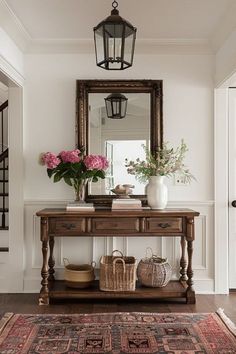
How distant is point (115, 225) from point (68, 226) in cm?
43

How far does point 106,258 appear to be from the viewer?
3848 millimetres

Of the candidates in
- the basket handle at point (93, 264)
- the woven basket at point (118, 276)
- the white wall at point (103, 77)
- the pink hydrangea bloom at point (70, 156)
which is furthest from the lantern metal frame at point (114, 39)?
the basket handle at point (93, 264)

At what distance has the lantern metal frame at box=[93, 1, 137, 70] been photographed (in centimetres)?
253

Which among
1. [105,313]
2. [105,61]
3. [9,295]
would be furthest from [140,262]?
[105,61]

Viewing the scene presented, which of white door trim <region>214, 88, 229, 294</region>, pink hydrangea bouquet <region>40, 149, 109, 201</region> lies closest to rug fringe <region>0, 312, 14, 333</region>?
pink hydrangea bouquet <region>40, 149, 109, 201</region>

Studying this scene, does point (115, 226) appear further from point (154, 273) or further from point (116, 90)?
point (116, 90)

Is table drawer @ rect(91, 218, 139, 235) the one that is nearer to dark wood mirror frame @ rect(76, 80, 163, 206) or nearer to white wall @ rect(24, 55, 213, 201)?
dark wood mirror frame @ rect(76, 80, 163, 206)

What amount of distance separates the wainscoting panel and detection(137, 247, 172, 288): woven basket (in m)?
0.36

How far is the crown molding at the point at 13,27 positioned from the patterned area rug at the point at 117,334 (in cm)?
247

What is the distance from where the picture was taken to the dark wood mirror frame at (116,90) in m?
3.98

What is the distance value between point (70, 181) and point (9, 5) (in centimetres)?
164

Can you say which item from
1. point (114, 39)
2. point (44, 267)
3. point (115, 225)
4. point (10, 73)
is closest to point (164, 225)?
point (115, 225)

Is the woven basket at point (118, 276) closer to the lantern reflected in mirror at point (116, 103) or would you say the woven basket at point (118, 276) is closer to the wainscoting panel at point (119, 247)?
the wainscoting panel at point (119, 247)

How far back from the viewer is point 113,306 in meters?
3.55
